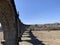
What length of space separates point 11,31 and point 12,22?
590 millimetres

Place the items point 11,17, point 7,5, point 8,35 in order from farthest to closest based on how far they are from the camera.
→ point 8,35 < point 11,17 < point 7,5

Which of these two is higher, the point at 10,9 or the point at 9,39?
the point at 10,9

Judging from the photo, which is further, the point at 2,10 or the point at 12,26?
the point at 12,26

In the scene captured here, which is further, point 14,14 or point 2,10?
point 14,14

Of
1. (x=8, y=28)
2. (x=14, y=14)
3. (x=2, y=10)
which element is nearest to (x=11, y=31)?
(x=8, y=28)

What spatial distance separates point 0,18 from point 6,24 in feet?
1.63

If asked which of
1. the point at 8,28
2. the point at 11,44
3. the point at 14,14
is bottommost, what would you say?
the point at 11,44

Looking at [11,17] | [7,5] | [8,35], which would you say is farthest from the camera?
[8,35]

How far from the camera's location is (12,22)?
12594 millimetres

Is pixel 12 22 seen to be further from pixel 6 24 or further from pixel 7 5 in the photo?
pixel 7 5

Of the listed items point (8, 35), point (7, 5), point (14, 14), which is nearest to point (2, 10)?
point (7, 5)

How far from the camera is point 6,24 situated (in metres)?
12.7

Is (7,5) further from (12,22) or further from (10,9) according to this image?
(12,22)

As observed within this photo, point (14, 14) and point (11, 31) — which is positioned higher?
point (14, 14)
